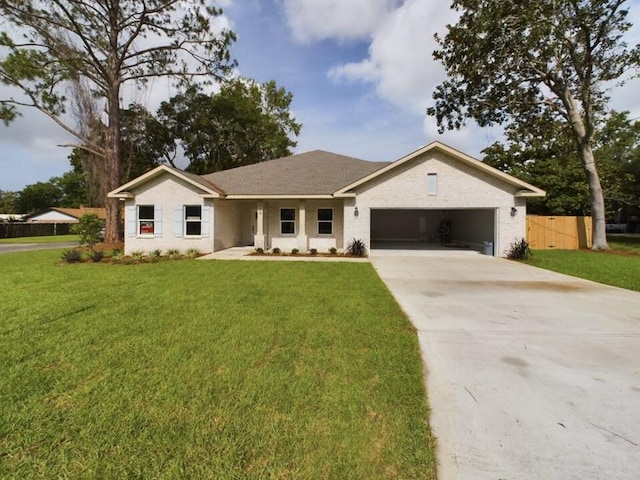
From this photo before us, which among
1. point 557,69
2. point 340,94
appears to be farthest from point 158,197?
point 557,69

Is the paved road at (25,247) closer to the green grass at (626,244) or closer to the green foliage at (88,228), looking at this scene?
the green foliage at (88,228)

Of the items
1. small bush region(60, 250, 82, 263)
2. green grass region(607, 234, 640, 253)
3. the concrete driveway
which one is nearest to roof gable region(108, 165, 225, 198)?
small bush region(60, 250, 82, 263)

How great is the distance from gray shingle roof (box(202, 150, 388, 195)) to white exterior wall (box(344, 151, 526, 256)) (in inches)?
82.1

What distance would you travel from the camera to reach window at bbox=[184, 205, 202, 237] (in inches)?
615

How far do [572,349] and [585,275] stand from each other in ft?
24.6

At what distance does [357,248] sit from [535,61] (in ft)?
45.7

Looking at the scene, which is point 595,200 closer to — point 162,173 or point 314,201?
point 314,201

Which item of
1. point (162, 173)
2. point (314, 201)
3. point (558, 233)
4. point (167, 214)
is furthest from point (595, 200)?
point (162, 173)

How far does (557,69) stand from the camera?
17328 millimetres

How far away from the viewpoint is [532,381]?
11.5ft

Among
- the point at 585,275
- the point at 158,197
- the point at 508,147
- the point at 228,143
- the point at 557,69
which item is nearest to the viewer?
the point at 585,275

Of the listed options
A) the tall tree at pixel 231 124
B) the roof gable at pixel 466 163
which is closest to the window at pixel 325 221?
the roof gable at pixel 466 163

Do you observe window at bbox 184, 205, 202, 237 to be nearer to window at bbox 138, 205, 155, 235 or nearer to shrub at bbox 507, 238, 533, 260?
window at bbox 138, 205, 155, 235

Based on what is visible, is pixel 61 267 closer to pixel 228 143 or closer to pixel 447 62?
pixel 447 62
